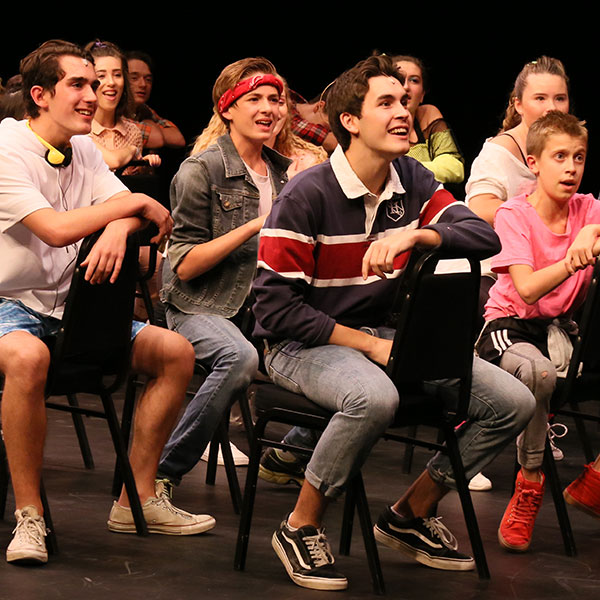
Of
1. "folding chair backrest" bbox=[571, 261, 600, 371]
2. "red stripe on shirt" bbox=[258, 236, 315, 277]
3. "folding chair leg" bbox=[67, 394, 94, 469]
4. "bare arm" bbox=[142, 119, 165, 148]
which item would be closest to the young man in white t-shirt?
"red stripe on shirt" bbox=[258, 236, 315, 277]

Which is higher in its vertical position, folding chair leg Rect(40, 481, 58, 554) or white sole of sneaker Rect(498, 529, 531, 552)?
folding chair leg Rect(40, 481, 58, 554)

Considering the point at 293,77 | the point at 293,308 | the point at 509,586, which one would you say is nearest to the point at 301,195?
the point at 293,308

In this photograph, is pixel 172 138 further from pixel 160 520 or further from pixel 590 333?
pixel 590 333

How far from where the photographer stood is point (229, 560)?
303cm

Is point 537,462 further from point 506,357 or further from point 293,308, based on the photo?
point 293,308

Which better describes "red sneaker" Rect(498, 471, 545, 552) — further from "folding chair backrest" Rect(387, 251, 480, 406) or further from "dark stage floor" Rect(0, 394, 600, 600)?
"folding chair backrest" Rect(387, 251, 480, 406)

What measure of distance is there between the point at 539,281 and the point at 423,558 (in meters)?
0.85

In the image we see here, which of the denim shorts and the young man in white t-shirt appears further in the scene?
the denim shorts

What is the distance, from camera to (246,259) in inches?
145

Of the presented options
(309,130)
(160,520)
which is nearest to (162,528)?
(160,520)

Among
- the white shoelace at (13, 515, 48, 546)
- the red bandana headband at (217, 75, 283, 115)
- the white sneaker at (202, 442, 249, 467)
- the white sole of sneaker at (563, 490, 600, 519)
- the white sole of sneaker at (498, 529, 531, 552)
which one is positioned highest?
the red bandana headband at (217, 75, 283, 115)

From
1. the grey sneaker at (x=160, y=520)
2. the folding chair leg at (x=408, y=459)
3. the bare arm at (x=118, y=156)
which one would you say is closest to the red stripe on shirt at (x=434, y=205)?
the grey sneaker at (x=160, y=520)

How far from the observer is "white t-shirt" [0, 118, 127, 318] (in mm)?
3082

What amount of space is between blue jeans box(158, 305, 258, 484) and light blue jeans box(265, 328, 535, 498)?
0.36 meters
